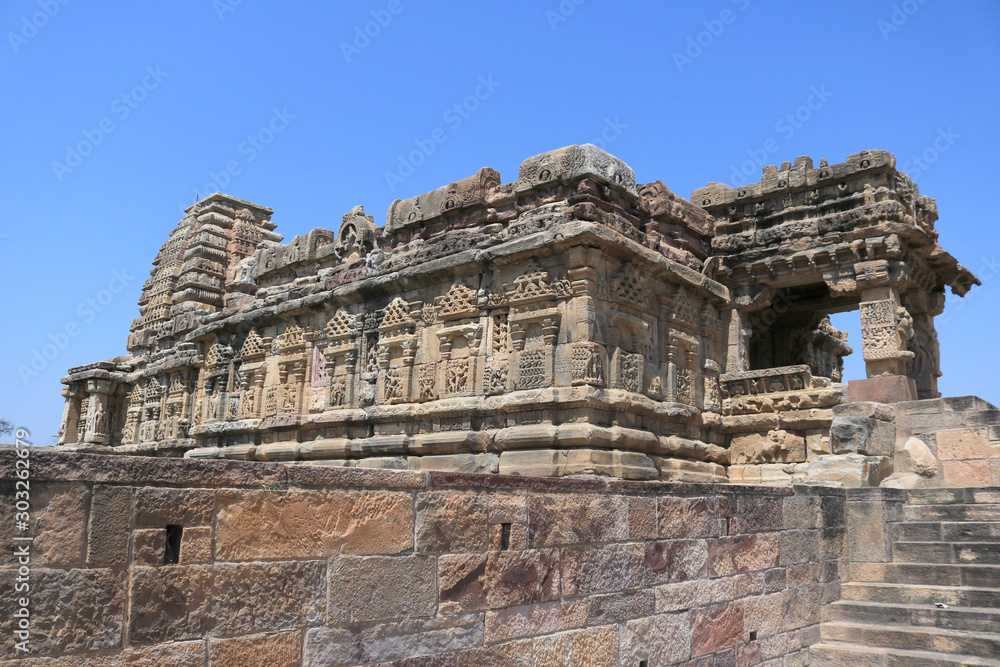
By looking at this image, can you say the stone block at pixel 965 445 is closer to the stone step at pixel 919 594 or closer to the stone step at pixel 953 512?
the stone step at pixel 953 512

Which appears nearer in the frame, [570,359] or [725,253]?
[570,359]

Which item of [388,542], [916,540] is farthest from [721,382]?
[388,542]

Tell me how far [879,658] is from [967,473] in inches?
159

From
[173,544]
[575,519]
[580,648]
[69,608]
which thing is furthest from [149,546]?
[580,648]

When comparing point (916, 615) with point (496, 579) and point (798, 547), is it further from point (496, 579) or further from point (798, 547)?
point (496, 579)

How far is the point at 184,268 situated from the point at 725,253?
50.8 feet

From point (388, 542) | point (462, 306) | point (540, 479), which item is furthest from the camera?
point (462, 306)

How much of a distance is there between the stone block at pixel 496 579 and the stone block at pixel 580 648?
0.24 meters

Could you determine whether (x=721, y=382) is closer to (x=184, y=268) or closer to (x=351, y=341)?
(x=351, y=341)

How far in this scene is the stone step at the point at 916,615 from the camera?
19.9 feet

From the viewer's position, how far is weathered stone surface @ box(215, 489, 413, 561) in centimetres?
315

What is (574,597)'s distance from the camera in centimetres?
452

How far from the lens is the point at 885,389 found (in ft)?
37.8

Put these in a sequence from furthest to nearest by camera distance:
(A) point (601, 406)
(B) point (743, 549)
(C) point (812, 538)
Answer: (A) point (601, 406) < (C) point (812, 538) < (B) point (743, 549)
